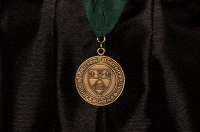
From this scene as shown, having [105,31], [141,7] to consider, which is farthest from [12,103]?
[141,7]

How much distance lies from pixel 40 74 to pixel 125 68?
0.70 feet

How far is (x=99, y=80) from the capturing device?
0.77 m

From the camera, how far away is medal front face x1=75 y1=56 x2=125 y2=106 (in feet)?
2.52

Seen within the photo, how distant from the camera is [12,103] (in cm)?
80

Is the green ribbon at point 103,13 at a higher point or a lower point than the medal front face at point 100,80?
higher

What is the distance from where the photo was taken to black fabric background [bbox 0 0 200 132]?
78 cm

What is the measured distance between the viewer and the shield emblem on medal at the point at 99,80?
0.77m

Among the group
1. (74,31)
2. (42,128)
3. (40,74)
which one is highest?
(74,31)

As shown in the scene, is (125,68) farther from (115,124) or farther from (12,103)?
(12,103)

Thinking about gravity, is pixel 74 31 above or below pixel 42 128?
above

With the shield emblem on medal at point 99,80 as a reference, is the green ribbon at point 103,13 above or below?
above

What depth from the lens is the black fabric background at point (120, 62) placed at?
78 cm

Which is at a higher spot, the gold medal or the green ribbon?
the green ribbon

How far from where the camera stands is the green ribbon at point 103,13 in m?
0.76
